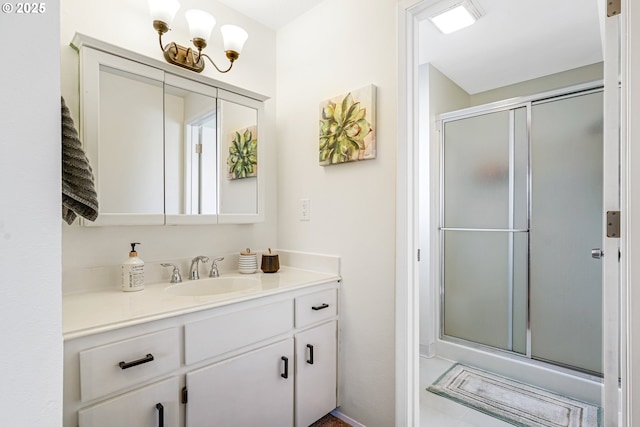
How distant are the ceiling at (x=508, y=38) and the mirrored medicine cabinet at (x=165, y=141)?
58 cm

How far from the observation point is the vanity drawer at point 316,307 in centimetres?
153

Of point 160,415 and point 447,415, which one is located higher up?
point 160,415

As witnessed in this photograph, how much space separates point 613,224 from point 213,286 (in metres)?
1.68

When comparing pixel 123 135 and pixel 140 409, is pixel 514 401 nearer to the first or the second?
pixel 140 409

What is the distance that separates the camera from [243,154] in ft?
6.22

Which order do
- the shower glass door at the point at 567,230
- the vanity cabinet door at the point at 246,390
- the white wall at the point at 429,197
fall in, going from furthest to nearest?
the white wall at the point at 429,197 → the shower glass door at the point at 567,230 → the vanity cabinet door at the point at 246,390

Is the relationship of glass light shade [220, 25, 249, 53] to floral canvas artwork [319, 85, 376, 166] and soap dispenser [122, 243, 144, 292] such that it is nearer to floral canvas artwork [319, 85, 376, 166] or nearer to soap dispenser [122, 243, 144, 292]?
floral canvas artwork [319, 85, 376, 166]

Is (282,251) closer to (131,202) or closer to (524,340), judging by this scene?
(131,202)

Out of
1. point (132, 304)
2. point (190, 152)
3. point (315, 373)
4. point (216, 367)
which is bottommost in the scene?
point (315, 373)

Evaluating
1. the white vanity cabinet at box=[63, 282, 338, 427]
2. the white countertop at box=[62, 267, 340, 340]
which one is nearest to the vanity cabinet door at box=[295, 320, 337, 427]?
the white vanity cabinet at box=[63, 282, 338, 427]

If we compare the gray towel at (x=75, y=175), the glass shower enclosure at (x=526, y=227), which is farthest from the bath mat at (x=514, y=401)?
the gray towel at (x=75, y=175)

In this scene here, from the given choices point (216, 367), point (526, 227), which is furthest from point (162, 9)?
point (526, 227)

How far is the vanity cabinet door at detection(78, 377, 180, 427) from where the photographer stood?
3.15 feet

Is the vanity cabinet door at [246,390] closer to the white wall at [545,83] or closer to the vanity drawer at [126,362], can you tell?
the vanity drawer at [126,362]
